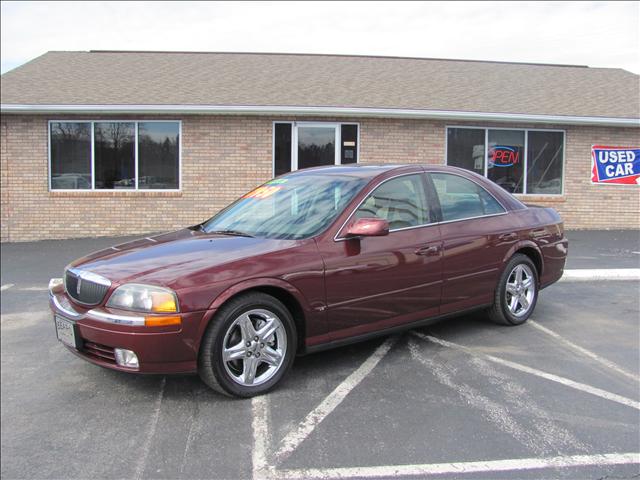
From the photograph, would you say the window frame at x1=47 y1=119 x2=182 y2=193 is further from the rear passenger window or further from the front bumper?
the front bumper

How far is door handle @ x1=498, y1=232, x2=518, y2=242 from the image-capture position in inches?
202

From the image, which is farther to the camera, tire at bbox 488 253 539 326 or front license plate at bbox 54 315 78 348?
tire at bbox 488 253 539 326

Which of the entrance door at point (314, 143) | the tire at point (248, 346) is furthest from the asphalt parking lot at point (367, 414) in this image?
the entrance door at point (314, 143)

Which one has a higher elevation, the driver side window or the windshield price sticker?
the windshield price sticker

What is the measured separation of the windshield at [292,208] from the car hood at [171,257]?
23 centimetres

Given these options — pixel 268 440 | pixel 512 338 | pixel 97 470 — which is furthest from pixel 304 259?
pixel 512 338

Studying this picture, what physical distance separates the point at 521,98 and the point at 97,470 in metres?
13.1

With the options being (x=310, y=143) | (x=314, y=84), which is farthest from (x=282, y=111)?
(x=314, y=84)

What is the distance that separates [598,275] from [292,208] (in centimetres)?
537

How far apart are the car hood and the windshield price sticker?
1197 centimetres

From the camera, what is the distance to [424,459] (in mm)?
2959

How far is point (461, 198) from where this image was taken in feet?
16.6

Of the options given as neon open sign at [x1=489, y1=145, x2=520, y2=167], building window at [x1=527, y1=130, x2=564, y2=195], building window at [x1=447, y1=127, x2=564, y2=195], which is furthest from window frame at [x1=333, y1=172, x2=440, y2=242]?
building window at [x1=527, y1=130, x2=564, y2=195]

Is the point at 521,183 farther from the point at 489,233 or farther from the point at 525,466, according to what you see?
the point at 525,466
